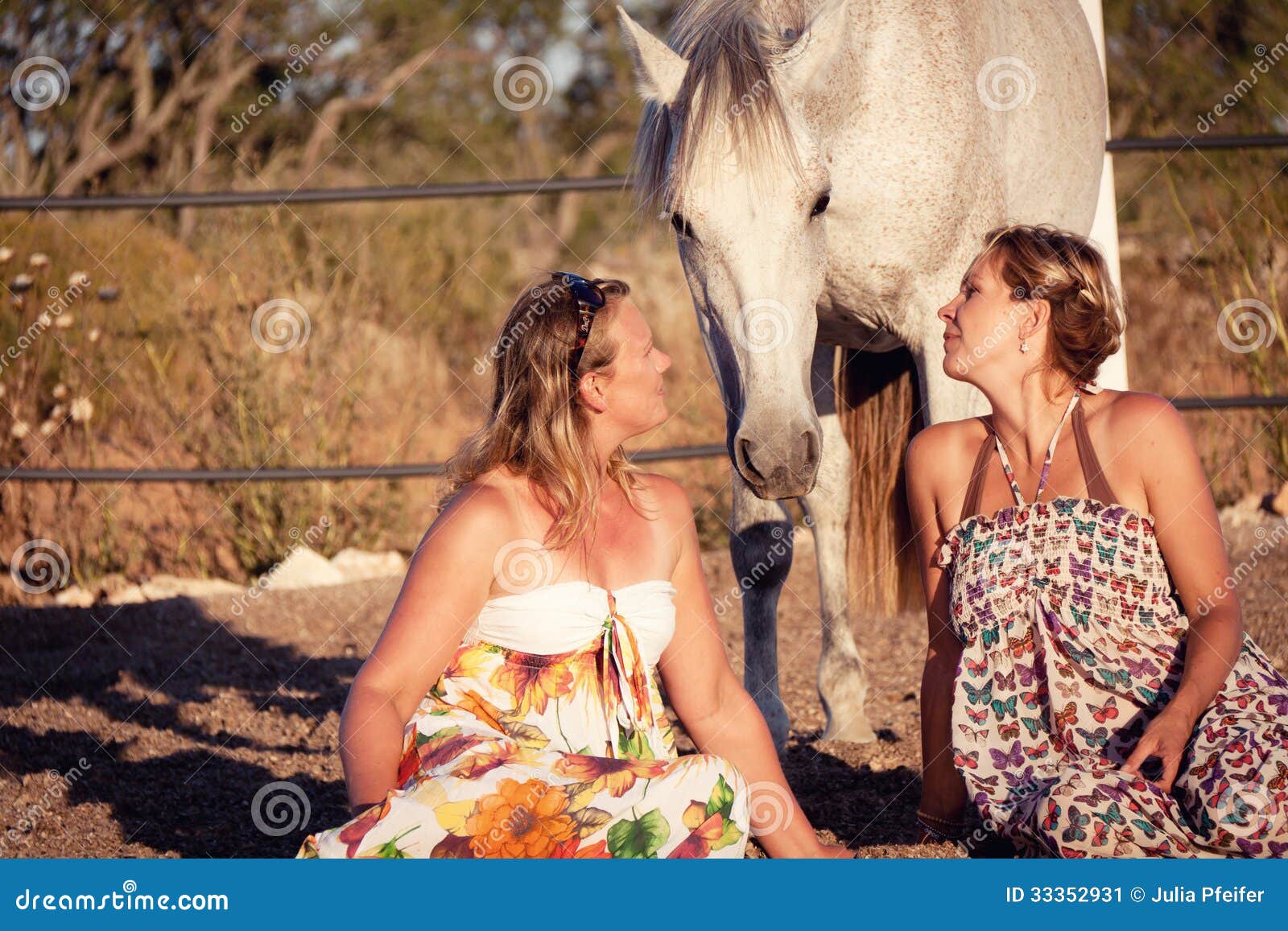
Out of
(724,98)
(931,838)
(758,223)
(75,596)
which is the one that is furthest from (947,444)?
(75,596)

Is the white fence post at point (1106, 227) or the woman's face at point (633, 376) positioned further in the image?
the white fence post at point (1106, 227)

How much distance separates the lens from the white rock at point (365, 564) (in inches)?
206
